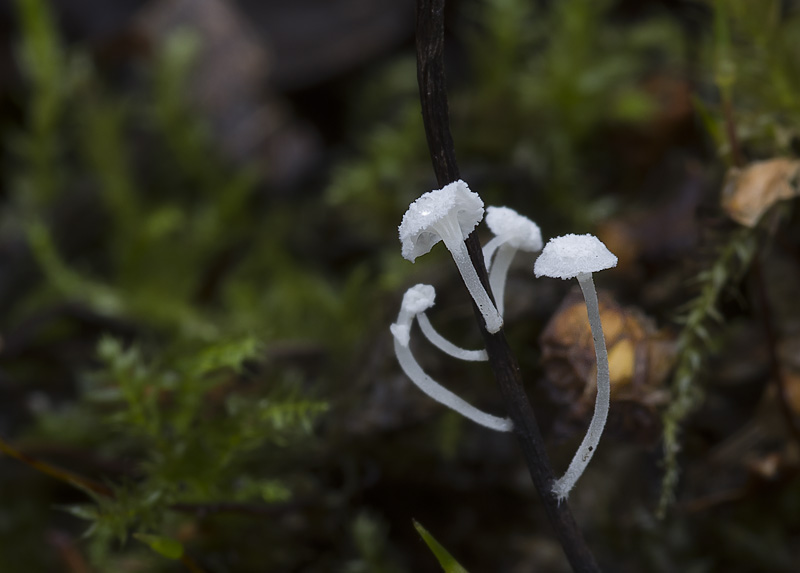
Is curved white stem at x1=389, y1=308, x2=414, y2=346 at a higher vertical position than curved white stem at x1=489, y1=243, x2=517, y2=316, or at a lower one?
lower

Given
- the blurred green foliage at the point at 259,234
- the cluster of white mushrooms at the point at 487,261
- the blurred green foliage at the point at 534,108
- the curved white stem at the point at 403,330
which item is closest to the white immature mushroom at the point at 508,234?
the cluster of white mushrooms at the point at 487,261

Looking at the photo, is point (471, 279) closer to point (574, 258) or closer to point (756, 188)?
point (574, 258)

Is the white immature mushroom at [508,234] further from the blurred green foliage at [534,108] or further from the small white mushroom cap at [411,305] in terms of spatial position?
the blurred green foliage at [534,108]

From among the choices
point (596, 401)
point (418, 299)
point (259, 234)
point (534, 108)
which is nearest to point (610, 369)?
point (596, 401)

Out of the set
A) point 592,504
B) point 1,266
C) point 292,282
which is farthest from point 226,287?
point 592,504

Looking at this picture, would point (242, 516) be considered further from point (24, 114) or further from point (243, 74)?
point (24, 114)

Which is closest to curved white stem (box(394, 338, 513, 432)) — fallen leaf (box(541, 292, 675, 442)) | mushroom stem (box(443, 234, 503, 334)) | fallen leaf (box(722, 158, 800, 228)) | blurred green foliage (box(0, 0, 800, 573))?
mushroom stem (box(443, 234, 503, 334))

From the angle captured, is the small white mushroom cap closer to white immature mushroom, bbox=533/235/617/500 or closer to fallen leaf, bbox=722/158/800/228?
white immature mushroom, bbox=533/235/617/500
